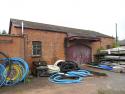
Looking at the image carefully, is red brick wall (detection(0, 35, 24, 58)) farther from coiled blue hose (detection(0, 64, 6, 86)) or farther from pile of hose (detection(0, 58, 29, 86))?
coiled blue hose (detection(0, 64, 6, 86))

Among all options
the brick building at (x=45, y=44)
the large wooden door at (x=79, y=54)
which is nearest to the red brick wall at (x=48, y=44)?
the brick building at (x=45, y=44)

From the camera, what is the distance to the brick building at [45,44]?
11927 mm

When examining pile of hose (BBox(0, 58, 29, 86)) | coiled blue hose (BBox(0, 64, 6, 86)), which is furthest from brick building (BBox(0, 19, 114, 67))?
coiled blue hose (BBox(0, 64, 6, 86))

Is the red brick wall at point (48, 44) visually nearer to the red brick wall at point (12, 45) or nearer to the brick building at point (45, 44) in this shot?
the brick building at point (45, 44)

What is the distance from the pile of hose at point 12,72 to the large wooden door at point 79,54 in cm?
790

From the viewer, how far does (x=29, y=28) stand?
15.0m

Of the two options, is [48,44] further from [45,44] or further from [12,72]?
[12,72]

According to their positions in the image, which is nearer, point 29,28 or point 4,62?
point 4,62

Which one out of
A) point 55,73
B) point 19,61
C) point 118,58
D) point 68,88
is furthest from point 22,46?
point 118,58

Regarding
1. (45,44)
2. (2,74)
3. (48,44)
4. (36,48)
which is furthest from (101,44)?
(2,74)

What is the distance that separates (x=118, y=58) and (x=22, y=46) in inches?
363

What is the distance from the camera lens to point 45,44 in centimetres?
1588

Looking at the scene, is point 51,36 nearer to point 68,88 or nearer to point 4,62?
point 4,62

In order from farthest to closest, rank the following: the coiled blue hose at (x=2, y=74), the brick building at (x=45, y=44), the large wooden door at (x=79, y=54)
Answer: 1. the large wooden door at (x=79, y=54)
2. the brick building at (x=45, y=44)
3. the coiled blue hose at (x=2, y=74)
